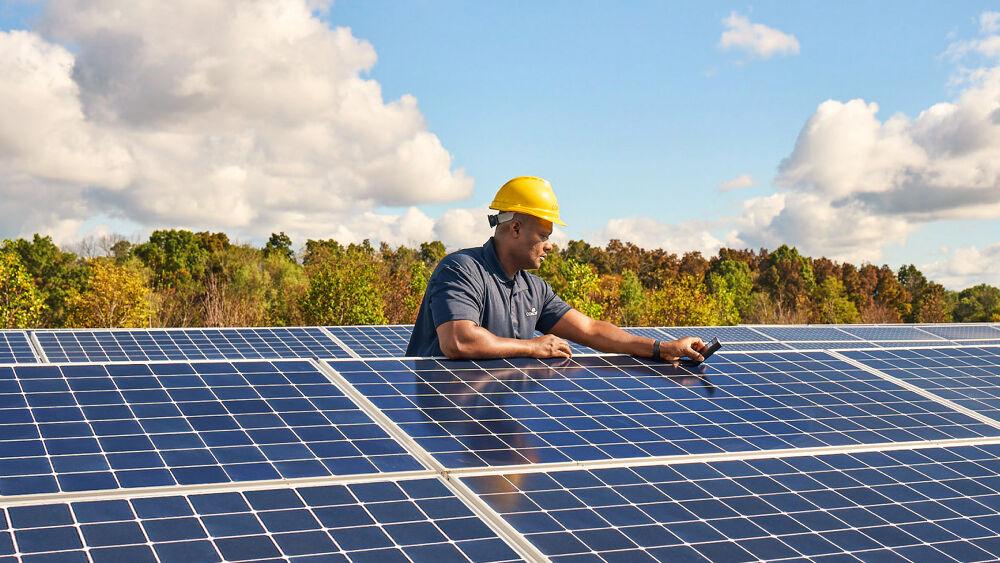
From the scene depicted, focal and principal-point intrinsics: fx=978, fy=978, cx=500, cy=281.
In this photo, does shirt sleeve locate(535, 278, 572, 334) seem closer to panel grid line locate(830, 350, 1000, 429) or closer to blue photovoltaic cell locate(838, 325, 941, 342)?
panel grid line locate(830, 350, 1000, 429)

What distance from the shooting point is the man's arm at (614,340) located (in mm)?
7449

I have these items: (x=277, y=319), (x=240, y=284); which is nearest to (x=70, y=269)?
(x=240, y=284)

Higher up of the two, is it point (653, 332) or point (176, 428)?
point (653, 332)

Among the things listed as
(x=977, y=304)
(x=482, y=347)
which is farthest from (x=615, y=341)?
(x=977, y=304)

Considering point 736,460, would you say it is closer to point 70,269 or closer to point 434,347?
point 434,347

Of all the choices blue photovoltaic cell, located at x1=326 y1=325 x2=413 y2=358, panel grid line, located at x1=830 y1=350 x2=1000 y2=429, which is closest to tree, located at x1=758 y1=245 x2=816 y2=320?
blue photovoltaic cell, located at x1=326 y1=325 x2=413 y2=358

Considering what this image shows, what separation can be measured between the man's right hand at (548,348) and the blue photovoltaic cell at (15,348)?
954 cm

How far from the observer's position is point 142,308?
111 ft

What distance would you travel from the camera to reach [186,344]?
15.6 m

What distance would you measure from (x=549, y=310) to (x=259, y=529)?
205 inches

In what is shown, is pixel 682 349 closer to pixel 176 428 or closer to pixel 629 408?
pixel 629 408

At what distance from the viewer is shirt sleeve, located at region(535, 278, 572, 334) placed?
28.9ft

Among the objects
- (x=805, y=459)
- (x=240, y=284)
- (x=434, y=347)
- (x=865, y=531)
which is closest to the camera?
(x=865, y=531)

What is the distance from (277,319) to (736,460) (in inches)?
1463
